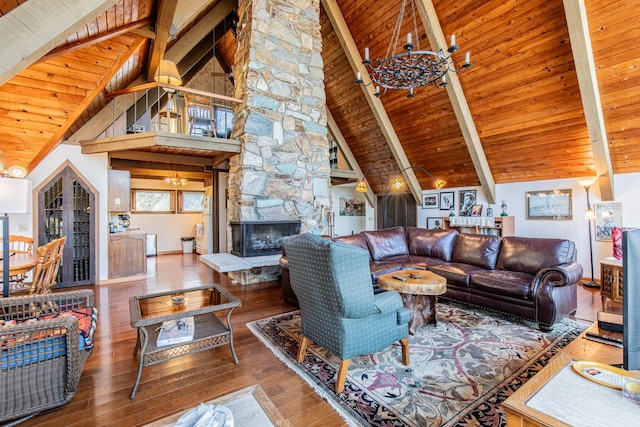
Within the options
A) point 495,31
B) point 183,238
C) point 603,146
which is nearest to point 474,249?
point 603,146

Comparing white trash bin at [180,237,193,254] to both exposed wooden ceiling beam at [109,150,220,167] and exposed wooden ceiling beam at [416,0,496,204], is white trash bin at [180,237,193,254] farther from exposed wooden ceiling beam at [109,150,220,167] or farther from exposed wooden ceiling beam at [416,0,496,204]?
exposed wooden ceiling beam at [416,0,496,204]

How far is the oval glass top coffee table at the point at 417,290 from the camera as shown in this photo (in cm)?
293

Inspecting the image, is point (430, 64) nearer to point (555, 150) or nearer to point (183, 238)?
point (555, 150)

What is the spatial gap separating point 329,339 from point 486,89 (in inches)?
210

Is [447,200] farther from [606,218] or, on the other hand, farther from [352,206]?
[352,206]

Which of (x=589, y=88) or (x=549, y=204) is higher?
(x=589, y=88)

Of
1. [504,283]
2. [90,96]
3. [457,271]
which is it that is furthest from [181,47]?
[504,283]

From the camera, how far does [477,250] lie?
4512 millimetres

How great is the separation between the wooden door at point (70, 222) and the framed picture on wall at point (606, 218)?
359 inches

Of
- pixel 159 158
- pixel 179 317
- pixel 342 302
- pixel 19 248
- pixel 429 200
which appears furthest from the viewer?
pixel 429 200

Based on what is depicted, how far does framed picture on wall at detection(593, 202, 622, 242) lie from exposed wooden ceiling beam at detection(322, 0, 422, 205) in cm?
377

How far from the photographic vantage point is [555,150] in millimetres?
5523

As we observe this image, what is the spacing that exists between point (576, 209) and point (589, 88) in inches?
102

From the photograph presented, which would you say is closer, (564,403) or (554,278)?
(564,403)
